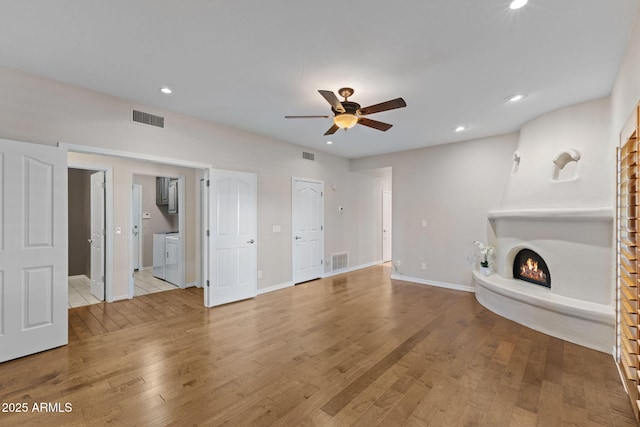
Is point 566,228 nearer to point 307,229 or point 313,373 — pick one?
point 313,373

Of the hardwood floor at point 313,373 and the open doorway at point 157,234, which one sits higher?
the open doorway at point 157,234

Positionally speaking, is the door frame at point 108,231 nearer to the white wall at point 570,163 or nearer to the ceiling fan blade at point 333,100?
the ceiling fan blade at point 333,100

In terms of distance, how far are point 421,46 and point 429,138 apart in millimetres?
2968

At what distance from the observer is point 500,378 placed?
2.43 m

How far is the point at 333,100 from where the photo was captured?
262cm

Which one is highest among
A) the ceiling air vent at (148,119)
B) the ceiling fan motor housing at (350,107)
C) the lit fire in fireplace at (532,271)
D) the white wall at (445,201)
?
the ceiling air vent at (148,119)

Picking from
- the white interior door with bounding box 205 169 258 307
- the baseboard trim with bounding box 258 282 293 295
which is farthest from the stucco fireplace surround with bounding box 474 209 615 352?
the white interior door with bounding box 205 169 258 307

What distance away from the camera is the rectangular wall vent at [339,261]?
259 inches

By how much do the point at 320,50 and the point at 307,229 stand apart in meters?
3.94

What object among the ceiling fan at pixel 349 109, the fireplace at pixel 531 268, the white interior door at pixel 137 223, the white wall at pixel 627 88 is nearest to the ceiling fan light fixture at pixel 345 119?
the ceiling fan at pixel 349 109

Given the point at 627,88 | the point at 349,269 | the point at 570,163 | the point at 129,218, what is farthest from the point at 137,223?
the point at 627,88

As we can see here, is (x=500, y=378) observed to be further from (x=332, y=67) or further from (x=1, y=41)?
(x=1, y=41)

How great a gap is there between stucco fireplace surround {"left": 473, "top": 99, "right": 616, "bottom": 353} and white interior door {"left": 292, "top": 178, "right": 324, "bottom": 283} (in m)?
3.24

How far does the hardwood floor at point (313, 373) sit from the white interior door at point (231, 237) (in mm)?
547
